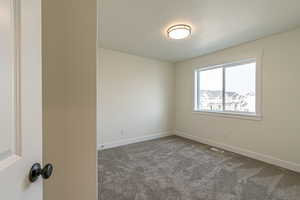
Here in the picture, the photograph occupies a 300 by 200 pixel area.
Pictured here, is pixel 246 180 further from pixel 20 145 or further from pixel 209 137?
pixel 20 145

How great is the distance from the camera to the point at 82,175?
3.45 ft

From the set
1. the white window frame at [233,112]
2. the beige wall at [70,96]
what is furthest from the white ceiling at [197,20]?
the beige wall at [70,96]

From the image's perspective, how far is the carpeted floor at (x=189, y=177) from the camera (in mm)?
1804

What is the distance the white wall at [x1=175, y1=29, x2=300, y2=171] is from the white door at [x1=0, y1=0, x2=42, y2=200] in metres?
3.31

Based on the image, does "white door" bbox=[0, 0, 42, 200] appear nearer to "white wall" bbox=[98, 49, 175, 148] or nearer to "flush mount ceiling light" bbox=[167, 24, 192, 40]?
"flush mount ceiling light" bbox=[167, 24, 192, 40]

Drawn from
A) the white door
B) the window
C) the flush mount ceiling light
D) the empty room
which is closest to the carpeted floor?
the empty room

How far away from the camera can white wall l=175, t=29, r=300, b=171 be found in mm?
2418

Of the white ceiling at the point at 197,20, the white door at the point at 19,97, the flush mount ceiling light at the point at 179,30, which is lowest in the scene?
the white door at the point at 19,97

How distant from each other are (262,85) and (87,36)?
3054 millimetres

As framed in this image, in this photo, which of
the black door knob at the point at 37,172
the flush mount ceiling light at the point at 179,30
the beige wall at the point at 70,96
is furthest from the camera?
the flush mount ceiling light at the point at 179,30

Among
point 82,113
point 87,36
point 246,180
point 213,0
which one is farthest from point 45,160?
point 246,180

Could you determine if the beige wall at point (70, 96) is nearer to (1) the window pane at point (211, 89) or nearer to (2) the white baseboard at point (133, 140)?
(2) the white baseboard at point (133, 140)

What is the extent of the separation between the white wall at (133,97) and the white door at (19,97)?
281 cm

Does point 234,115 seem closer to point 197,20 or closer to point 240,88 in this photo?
point 240,88
